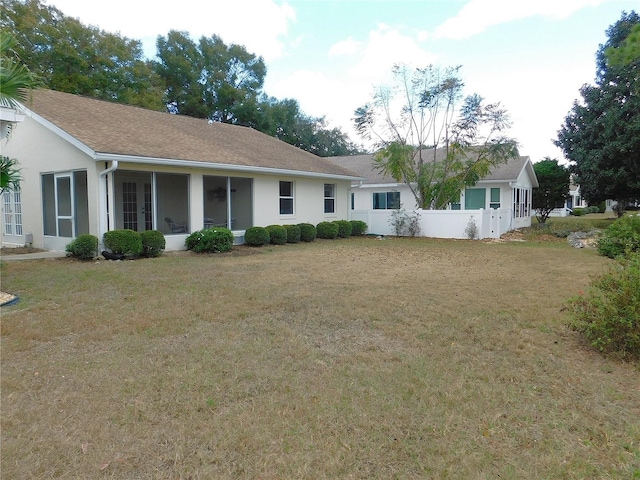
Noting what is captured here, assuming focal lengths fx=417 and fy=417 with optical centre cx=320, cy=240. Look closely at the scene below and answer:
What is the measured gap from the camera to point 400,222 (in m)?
19.3

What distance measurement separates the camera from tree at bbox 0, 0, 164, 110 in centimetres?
2122

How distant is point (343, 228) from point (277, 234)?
14.2ft

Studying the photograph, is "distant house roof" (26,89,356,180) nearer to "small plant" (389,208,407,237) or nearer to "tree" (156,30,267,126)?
"small plant" (389,208,407,237)

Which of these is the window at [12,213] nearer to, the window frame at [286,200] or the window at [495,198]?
the window frame at [286,200]

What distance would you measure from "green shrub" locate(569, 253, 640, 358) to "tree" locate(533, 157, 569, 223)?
2503 cm

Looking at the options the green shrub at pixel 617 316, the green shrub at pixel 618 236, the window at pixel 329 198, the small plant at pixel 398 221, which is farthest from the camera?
the small plant at pixel 398 221

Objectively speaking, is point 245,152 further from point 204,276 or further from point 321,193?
point 204,276

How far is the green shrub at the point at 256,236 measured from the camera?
14.2 m

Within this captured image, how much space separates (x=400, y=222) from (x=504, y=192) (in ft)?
22.2

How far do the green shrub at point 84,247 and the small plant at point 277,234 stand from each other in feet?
19.0

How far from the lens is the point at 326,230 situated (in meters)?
17.5

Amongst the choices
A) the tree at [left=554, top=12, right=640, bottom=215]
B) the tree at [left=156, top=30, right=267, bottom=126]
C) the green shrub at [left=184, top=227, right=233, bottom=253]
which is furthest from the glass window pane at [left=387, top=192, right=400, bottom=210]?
the tree at [left=156, top=30, right=267, bottom=126]

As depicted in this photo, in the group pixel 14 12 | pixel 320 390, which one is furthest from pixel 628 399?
pixel 14 12

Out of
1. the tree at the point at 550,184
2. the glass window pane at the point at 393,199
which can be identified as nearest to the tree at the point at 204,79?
the glass window pane at the point at 393,199
